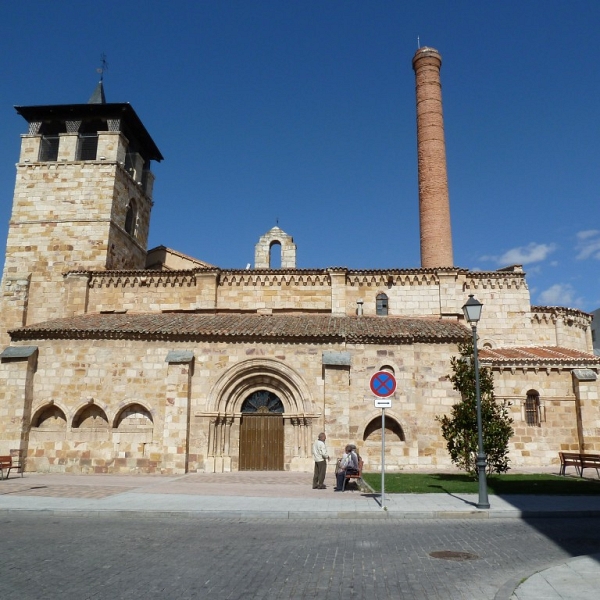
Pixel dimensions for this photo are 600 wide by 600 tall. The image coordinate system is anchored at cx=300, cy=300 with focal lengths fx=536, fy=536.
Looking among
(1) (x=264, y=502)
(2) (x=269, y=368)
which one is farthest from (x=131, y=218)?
(1) (x=264, y=502)

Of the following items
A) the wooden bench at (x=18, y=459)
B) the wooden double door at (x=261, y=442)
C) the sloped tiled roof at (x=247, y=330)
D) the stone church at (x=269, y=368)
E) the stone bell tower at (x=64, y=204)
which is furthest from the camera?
the stone bell tower at (x=64, y=204)

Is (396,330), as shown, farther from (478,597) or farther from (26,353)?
(478,597)

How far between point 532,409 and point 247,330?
41.2 feet

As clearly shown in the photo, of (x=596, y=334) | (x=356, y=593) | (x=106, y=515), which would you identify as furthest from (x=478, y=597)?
(x=596, y=334)

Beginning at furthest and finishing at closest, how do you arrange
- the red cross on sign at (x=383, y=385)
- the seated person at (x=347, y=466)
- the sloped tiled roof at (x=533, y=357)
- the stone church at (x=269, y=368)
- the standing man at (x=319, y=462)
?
the sloped tiled roof at (x=533, y=357) → the stone church at (x=269, y=368) → the standing man at (x=319, y=462) → the seated person at (x=347, y=466) → the red cross on sign at (x=383, y=385)

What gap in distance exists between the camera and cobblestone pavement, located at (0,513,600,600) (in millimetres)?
6422

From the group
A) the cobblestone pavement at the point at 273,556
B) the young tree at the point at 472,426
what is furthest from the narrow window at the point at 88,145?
the cobblestone pavement at the point at 273,556

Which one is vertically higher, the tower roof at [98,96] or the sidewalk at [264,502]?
the tower roof at [98,96]

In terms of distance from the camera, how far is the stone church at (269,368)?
68.5 ft

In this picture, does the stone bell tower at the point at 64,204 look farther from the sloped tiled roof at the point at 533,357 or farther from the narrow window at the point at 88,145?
the sloped tiled roof at the point at 533,357

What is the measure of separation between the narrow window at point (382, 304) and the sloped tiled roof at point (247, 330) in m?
2.35

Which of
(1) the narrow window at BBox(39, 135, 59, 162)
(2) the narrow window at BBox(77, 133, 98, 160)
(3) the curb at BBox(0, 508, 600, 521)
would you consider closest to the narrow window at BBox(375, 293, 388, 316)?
(3) the curb at BBox(0, 508, 600, 521)

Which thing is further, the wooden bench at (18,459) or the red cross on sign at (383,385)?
the wooden bench at (18,459)

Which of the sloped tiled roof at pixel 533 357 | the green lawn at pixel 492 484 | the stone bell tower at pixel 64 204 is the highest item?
the stone bell tower at pixel 64 204
